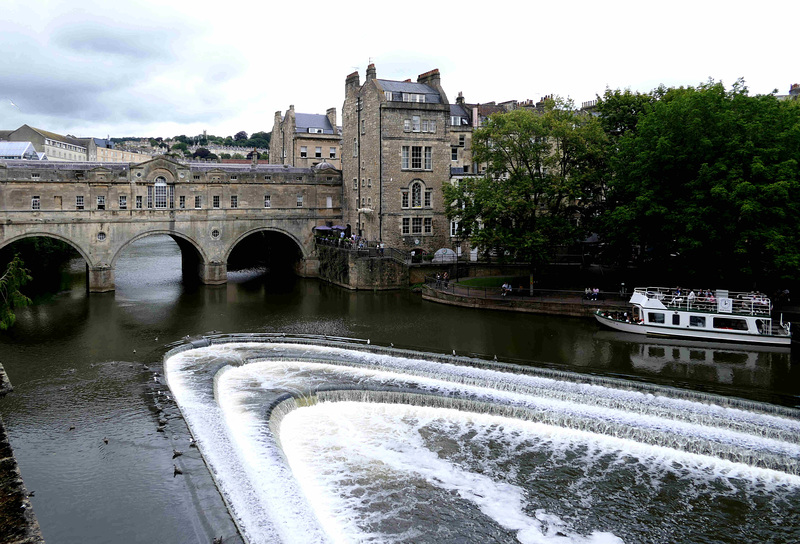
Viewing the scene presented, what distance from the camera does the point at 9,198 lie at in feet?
148

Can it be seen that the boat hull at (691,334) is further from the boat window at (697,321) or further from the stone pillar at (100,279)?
the stone pillar at (100,279)

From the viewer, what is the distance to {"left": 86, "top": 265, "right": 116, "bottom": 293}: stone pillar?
47.4m

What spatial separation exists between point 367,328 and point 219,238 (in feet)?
73.5

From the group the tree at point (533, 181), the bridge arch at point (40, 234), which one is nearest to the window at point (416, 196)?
the tree at point (533, 181)

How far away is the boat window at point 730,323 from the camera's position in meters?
32.2

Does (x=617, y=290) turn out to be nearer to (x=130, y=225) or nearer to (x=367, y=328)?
(x=367, y=328)

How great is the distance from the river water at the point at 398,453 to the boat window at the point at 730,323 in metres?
1.44

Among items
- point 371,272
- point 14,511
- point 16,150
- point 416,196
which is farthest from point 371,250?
point 16,150

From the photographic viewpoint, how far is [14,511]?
10.3 m

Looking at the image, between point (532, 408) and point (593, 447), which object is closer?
point (593, 447)

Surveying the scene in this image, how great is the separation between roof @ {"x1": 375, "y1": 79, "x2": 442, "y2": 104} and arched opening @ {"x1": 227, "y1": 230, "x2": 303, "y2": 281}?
15.2 metres

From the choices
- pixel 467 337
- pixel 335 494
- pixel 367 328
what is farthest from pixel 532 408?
pixel 367 328

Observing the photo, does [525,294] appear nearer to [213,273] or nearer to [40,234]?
[213,273]

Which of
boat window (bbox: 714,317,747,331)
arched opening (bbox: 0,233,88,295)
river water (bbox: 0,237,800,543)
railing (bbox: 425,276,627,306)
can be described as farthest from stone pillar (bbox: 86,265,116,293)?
boat window (bbox: 714,317,747,331)
